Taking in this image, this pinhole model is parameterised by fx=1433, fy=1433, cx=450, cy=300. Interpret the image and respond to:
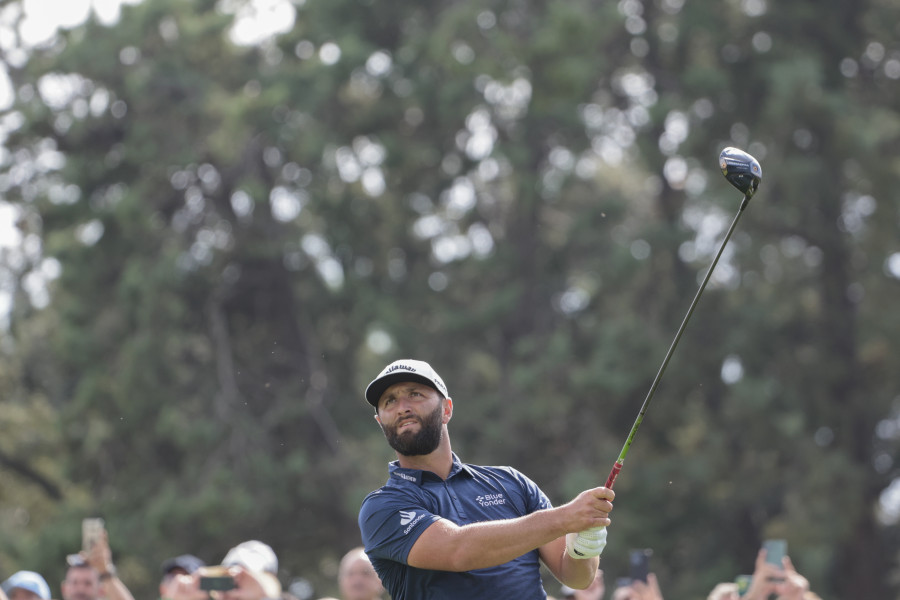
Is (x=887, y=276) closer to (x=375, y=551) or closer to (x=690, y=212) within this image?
(x=690, y=212)

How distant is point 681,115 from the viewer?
2577 centimetres

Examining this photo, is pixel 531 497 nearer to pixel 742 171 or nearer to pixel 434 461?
pixel 434 461

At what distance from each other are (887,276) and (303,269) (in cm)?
1066

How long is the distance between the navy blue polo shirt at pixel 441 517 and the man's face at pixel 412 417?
3.8 inches

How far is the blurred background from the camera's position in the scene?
78.9 feet

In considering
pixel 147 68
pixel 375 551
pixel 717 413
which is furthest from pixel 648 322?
pixel 375 551

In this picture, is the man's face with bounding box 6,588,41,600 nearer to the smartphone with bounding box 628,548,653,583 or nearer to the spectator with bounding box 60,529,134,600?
the spectator with bounding box 60,529,134,600

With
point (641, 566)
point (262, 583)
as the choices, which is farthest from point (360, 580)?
point (641, 566)

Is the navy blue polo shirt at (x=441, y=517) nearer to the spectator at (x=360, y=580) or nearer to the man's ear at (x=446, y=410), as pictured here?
the man's ear at (x=446, y=410)

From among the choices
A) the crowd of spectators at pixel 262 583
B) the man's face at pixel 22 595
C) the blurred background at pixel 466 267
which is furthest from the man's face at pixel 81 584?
the blurred background at pixel 466 267

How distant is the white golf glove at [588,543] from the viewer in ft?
13.9

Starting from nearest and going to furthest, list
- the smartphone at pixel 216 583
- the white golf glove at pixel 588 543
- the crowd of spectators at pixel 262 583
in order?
1. the white golf glove at pixel 588 543
2. the smartphone at pixel 216 583
3. the crowd of spectators at pixel 262 583

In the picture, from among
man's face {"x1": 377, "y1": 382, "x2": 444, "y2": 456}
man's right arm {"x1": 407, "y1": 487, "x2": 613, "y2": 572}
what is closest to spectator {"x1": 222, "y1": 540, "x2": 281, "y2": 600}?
man's face {"x1": 377, "y1": 382, "x2": 444, "y2": 456}

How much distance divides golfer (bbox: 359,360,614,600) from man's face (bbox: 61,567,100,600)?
17.6 feet
